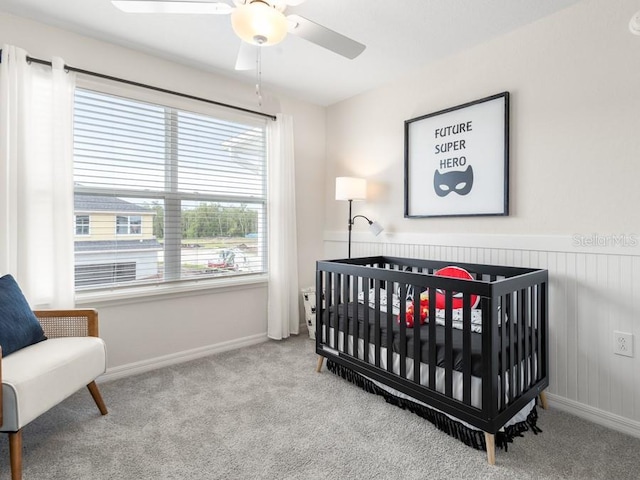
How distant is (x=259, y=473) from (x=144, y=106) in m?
2.44

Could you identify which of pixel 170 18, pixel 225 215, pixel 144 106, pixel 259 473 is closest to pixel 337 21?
pixel 170 18

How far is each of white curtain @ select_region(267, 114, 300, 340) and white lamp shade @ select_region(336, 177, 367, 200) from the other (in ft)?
1.63

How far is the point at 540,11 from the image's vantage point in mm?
2008

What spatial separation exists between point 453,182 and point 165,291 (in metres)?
2.24

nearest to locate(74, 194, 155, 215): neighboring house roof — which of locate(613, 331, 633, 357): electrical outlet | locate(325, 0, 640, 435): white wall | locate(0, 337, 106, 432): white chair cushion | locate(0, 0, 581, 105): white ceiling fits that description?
locate(0, 337, 106, 432): white chair cushion

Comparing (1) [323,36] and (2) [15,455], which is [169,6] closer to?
(1) [323,36]

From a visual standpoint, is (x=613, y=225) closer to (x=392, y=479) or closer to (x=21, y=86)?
(x=392, y=479)

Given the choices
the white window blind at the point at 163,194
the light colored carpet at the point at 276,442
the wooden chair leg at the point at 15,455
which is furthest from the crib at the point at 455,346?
the wooden chair leg at the point at 15,455

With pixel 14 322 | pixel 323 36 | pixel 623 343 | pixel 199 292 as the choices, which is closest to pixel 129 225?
pixel 199 292

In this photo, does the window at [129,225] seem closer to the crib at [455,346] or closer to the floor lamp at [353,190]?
the crib at [455,346]

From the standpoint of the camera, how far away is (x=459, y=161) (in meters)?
2.51

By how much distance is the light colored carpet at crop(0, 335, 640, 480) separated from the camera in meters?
1.51

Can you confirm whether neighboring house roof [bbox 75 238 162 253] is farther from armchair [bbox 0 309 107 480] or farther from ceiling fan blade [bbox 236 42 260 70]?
ceiling fan blade [bbox 236 42 260 70]

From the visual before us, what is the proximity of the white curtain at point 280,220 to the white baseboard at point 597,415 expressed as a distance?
2.04 m
